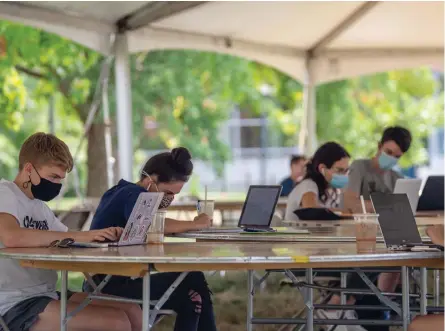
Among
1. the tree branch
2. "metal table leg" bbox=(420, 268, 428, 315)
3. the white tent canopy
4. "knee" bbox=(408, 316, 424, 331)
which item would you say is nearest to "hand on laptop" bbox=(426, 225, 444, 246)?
"knee" bbox=(408, 316, 424, 331)

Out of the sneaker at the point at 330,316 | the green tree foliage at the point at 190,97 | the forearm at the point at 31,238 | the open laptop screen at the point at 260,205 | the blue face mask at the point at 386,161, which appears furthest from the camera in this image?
the green tree foliage at the point at 190,97

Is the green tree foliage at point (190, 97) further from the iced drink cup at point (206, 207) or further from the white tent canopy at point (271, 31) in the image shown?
the iced drink cup at point (206, 207)

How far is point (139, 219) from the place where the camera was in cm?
383

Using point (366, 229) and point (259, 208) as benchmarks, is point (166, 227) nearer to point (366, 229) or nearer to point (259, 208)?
point (259, 208)

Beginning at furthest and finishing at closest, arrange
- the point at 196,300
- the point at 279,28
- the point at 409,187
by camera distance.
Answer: the point at 279,28, the point at 409,187, the point at 196,300

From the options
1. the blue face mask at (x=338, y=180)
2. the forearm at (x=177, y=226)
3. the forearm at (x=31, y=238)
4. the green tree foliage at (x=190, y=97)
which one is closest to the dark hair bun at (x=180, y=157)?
the forearm at (x=177, y=226)

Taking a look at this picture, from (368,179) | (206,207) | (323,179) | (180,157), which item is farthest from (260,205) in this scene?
(368,179)

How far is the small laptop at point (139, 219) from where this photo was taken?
377 cm

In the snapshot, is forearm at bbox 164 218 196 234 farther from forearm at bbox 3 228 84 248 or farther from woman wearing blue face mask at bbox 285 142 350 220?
woman wearing blue face mask at bbox 285 142 350 220

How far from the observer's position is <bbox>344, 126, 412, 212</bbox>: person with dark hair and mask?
697cm

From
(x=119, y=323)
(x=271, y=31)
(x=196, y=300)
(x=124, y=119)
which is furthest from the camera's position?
(x=271, y=31)

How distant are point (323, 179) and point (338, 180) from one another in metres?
0.10

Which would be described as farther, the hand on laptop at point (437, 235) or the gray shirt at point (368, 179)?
the gray shirt at point (368, 179)

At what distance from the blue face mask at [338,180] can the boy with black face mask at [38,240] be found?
231 cm
